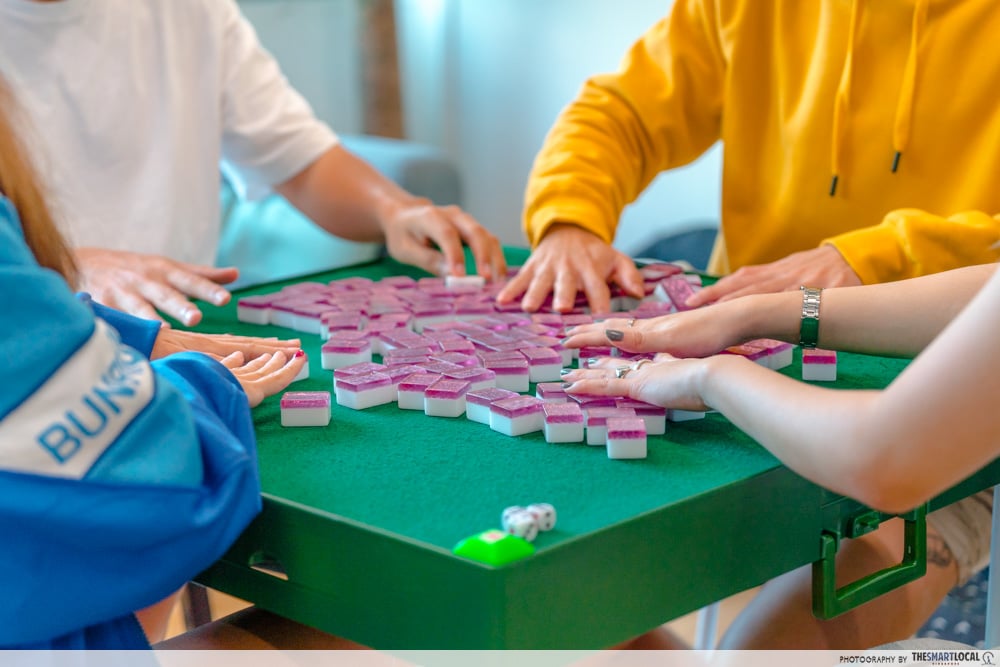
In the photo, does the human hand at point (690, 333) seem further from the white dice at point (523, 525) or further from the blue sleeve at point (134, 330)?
the blue sleeve at point (134, 330)

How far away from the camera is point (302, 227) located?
3012 mm

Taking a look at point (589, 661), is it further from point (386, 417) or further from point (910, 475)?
point (910, 475)

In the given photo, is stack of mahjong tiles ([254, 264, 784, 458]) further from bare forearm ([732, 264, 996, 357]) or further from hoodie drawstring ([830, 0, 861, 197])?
hoodie drawstring ([830, 0, 861, 197])

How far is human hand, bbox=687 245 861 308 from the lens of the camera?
1348mm

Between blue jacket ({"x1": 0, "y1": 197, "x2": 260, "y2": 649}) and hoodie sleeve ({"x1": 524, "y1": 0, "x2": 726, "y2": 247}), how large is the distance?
33.8 inches

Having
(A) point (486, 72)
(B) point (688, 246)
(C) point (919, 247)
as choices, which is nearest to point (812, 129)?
(C) point (919, 247)

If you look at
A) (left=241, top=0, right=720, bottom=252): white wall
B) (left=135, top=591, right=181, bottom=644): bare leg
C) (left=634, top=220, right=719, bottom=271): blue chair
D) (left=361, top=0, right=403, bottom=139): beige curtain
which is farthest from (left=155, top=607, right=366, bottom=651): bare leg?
(left=361, top=0, right=403, bottom=139): beige curtain

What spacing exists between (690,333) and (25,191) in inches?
25.6

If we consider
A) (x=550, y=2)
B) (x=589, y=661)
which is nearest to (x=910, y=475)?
(x=589, y=661)

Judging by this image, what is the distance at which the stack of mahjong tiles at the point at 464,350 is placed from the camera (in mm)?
1012

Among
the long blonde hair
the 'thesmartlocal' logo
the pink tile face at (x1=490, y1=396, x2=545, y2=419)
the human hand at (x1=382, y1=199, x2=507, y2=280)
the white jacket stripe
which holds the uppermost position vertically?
the long blonde hair

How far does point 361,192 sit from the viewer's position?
186cm

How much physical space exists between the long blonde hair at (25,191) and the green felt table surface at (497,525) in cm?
25

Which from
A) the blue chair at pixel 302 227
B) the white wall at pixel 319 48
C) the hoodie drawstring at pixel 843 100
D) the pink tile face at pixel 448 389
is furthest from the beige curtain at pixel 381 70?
the pink tile face at pixel 448 389
